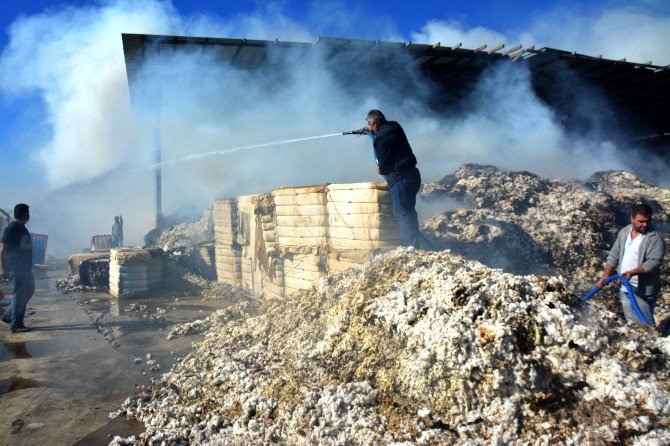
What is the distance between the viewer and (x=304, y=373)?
2.90m

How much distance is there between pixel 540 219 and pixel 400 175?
9.15 ft

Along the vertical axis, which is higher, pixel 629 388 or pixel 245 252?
pixel 245 252

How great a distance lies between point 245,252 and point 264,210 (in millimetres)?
1434

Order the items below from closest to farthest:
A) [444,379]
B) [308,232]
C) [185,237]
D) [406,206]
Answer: [444,379] → [406,206] → [308,232] → [185,237]

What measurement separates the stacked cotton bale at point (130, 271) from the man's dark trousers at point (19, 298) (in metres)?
1.67

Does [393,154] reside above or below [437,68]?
below

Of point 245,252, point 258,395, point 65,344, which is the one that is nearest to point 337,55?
point 245,252

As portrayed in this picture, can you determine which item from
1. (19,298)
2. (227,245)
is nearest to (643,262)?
(227,245)

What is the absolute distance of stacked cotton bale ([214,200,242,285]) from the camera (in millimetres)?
7328

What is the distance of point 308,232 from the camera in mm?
5070

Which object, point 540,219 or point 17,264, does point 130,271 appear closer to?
point 17,264

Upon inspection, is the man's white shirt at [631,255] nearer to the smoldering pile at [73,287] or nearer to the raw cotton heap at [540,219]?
the raw cotton heap at [540,219]

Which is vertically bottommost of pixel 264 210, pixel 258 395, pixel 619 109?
pixel 258 395

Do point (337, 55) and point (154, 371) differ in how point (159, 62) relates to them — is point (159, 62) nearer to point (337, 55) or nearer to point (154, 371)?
point (337, 55)
